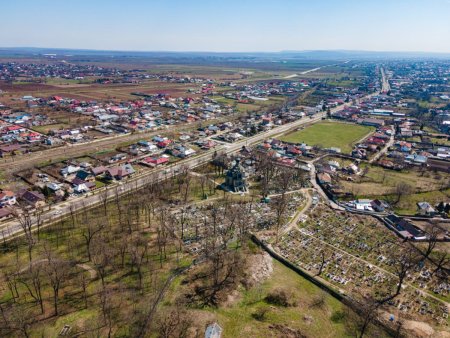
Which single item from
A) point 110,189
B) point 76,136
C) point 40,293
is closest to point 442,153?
point 110,189

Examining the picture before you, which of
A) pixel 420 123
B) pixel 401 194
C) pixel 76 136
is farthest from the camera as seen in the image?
pixel 420 123

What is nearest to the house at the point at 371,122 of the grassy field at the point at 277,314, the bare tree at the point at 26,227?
the grassy field at the point at 277,314

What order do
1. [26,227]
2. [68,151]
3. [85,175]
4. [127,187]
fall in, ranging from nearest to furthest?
[26,227] < [127,187] < [85,175] < [68,151]

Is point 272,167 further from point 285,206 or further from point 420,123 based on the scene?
point 420,123

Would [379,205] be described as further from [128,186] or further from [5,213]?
[5,213]

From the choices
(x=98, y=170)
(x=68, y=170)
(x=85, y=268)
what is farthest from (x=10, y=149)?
(x=85, y=268)

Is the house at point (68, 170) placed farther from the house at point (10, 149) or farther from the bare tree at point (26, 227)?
the house at point (10, 149)
